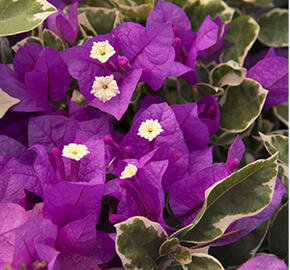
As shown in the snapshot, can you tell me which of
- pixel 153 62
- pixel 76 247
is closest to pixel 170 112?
pixel 153 62

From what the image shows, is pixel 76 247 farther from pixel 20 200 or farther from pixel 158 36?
pixel 158 36

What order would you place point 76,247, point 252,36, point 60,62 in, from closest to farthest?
point 76,247
point 60,62
point 252,36

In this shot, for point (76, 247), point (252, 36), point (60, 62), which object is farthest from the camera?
point (252, 36)

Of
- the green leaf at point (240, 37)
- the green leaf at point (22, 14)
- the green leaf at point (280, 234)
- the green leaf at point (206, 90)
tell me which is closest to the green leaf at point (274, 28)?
the green leaf at point (240, 37)

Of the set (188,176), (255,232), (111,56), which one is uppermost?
(111,56)

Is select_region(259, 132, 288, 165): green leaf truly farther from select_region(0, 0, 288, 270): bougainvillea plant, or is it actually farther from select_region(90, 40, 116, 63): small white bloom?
select_region(90, 40, 116, 63): small white bloom

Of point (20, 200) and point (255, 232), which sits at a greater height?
point (20, 200)

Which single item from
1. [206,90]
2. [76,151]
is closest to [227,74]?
[206,90]

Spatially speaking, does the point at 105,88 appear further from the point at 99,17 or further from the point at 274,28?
the point at 274,28
